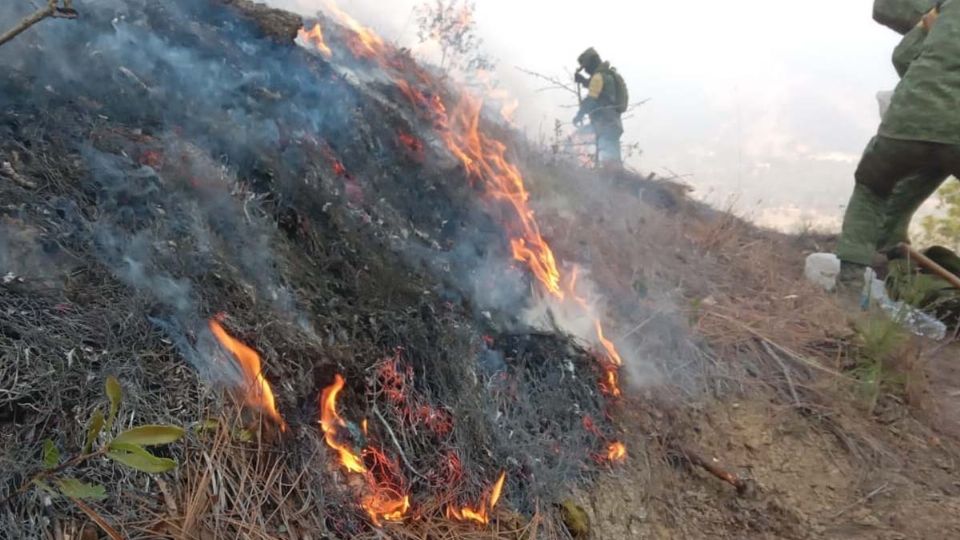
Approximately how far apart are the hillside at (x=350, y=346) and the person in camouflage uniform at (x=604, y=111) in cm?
435

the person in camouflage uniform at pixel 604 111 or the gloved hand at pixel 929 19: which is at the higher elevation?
the gloved hand at pixel 929 19

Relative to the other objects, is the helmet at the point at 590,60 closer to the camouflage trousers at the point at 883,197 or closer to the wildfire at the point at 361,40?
the wildfire at the point at 361,40

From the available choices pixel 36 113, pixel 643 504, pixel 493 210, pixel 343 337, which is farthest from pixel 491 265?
pixel 36 113

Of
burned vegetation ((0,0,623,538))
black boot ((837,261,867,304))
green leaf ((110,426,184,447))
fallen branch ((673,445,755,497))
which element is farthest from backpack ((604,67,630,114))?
green leaf ((110,426,184,447))

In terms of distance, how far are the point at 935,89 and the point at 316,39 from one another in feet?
13.5

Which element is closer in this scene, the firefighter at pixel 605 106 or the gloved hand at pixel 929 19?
the gloved hand at pixel 929 19

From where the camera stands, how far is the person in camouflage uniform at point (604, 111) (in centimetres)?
850

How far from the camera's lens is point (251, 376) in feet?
7.34

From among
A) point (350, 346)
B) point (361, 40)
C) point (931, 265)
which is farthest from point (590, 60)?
point (350, 346)

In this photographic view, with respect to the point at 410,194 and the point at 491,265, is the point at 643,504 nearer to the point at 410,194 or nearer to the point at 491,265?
the point at 491,265

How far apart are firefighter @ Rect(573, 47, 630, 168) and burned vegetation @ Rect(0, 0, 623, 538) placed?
4919mm

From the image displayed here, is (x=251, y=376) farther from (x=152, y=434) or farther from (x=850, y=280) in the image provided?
(x=850, y=280)

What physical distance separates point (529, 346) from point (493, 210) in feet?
3.78

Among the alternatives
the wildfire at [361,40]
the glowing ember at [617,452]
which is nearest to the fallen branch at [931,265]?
the glowing ember at [617,452]
